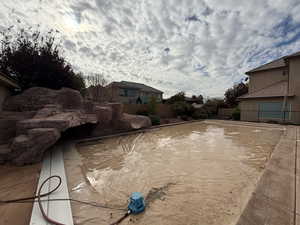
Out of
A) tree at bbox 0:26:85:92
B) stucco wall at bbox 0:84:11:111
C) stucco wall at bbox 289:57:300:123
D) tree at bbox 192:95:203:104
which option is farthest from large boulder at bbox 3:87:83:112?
tree at bbox 192:95:203:104

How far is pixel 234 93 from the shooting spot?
23906mm

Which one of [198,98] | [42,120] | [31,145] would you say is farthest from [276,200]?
[198,98]

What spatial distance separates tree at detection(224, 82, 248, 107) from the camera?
2342 centimetres

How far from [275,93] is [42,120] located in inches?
757

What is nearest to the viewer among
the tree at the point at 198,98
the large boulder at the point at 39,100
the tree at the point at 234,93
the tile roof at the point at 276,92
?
the large boulder at the point at 39,100

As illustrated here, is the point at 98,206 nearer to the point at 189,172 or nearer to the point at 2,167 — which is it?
the point at 189,172

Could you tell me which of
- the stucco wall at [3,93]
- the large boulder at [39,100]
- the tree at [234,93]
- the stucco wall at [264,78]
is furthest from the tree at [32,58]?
the tree at [234,93]

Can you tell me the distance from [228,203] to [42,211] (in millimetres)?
2793

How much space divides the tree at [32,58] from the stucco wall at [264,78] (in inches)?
844

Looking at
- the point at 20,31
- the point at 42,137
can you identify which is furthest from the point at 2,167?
the point at 20,31

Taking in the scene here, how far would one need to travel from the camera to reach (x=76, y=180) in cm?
292

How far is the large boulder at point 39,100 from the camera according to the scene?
574 cm

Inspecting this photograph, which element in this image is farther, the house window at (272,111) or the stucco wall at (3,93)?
the house window at (272,111)

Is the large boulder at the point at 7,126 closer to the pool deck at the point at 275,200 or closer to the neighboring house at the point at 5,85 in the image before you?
the neighboring house at the point at 5,85
